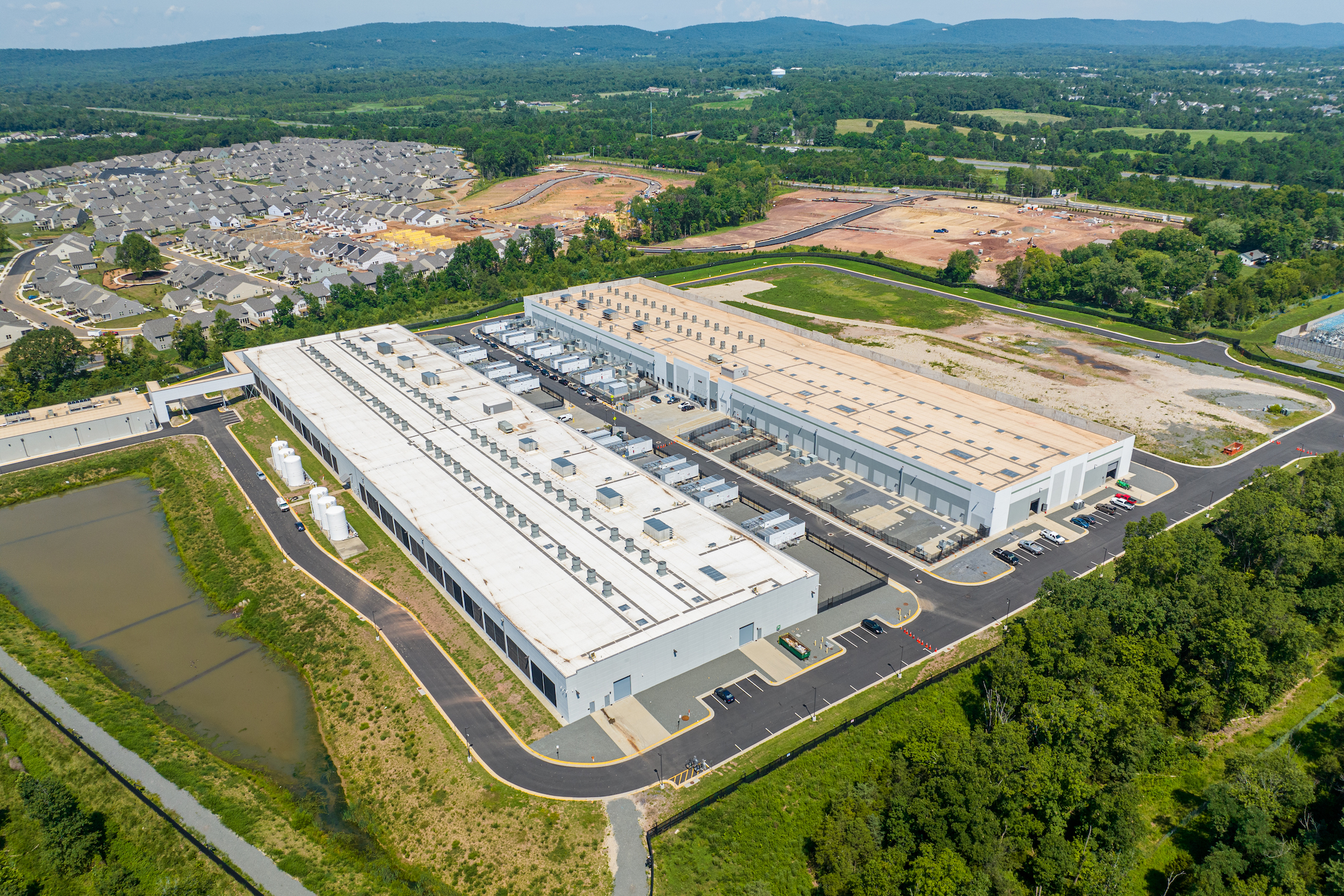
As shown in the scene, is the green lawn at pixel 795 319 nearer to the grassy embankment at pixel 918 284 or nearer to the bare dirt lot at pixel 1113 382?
the bare dirt lot at pixel 1113 382

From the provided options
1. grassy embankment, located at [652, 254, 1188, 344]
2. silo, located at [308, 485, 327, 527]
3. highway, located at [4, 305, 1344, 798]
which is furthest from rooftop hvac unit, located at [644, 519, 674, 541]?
grassy embankment, located at [652, 254, 1188, 344]

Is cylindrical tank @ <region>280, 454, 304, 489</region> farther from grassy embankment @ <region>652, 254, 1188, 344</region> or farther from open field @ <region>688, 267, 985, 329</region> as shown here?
grassy embankment @ <region>652, 254, 1188, 344</region>

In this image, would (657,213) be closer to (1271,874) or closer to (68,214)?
(68,214)

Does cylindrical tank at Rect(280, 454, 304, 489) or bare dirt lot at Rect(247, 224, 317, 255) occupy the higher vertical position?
bare dirt lot at Rect(247, 224, 317, 255)

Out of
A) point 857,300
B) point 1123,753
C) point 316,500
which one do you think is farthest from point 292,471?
point 857,300

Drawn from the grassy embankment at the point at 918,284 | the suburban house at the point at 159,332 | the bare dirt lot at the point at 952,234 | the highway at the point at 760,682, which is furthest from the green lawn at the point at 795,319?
the suburban house at the point at 159,332

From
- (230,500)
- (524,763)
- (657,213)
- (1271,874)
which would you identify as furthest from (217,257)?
(1271,874)

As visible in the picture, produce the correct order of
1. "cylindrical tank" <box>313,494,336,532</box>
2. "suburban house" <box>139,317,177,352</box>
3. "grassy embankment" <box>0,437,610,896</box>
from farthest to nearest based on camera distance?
"suburban house" <box>139,317,177,352</box> → "cylindrical tank" <box>313,494,336,532</box> → "grassy embankment" <box>0,437,610,896</box>
